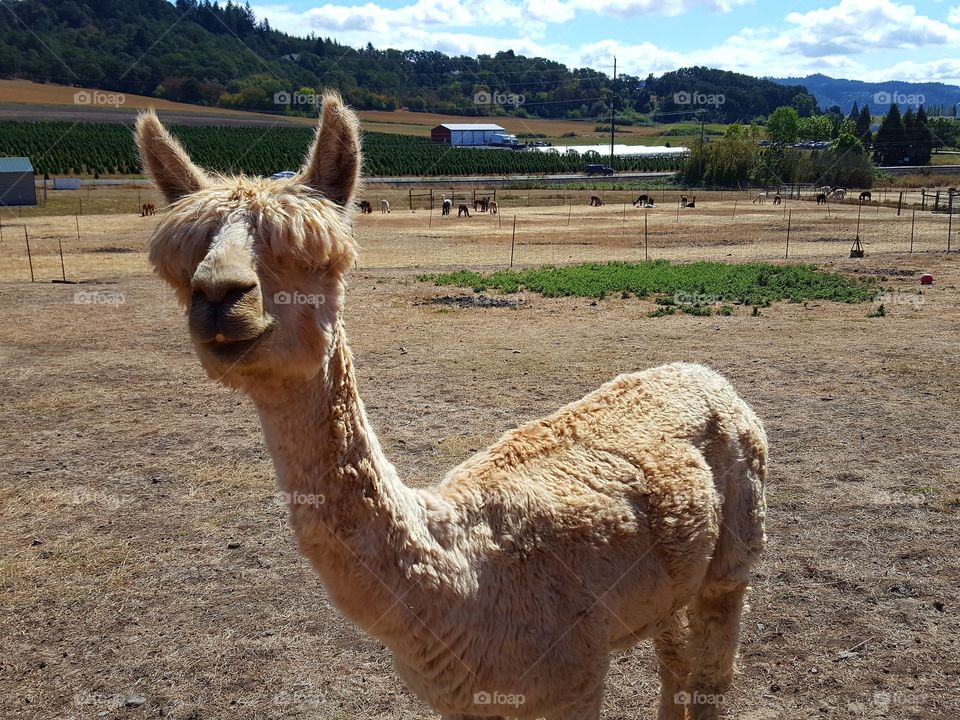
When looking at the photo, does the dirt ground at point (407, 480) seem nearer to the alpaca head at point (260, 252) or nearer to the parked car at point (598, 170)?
the alpaca head at point (260, 252)

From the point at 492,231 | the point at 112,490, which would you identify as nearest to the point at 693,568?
the point at 112,490

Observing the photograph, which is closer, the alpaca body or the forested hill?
the alpaca body

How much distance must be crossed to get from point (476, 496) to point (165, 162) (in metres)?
1.68

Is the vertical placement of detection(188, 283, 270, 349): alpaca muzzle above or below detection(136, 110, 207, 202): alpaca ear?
below

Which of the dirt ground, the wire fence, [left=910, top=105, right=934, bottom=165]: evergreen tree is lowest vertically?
the dirt ground

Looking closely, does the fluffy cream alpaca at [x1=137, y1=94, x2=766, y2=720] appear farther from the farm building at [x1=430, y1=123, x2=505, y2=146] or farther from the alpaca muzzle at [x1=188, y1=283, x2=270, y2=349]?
the farm building at [x1=430, y1=123, x2=505, y2=146]

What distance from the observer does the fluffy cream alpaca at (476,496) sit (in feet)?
8.08

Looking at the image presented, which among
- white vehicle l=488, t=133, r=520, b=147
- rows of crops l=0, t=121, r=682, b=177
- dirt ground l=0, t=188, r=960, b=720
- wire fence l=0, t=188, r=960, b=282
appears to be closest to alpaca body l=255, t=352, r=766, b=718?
dirt ground l=0, t=188, r=960, b=720

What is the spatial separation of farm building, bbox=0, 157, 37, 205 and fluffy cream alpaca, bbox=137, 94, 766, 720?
167 feet

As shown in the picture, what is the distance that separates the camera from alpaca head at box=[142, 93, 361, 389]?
2262mm

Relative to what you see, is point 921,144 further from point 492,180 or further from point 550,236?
point 550,236

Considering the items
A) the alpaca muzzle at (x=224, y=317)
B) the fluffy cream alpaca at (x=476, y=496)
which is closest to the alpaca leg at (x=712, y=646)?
the fluffy cream alpaca at (x=476, y=496)

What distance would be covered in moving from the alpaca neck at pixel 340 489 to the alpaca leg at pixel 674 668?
1986 mm

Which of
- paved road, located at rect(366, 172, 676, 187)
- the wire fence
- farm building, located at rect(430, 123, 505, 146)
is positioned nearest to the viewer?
the wire fence
